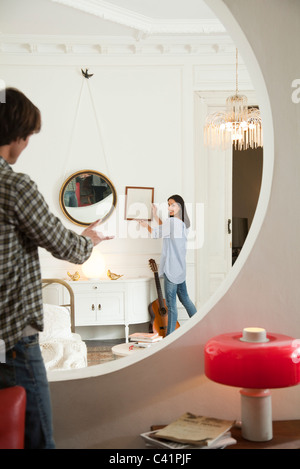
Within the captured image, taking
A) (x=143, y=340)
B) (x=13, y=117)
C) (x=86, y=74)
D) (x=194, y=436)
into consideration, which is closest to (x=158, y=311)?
(x=143, y=340)

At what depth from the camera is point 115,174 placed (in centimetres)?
650

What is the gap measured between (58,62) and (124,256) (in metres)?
2.48

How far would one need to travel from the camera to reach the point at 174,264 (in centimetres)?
610

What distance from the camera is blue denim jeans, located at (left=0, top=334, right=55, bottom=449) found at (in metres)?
1.53

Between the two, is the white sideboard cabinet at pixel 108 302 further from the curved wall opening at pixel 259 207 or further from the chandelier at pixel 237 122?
the curved wall opening at pixel 259 207

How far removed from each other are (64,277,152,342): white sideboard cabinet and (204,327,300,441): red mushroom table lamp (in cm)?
422

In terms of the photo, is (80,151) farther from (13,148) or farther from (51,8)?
(13,148)

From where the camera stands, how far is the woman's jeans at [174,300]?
19.9 feet

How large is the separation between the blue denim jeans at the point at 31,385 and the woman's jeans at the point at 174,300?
4.55 meters

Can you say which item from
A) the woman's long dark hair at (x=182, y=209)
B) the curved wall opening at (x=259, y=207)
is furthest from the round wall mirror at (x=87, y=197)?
the curved wall opening at (x=259, y=207)

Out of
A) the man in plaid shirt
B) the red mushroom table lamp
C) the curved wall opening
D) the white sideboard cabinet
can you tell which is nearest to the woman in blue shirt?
the white sideboard cabinet

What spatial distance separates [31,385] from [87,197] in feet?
16.4

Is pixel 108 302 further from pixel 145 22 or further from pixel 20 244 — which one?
pixel 20 244

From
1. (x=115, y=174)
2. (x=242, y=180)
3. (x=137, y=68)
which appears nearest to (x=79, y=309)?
(x=115, y=174)
